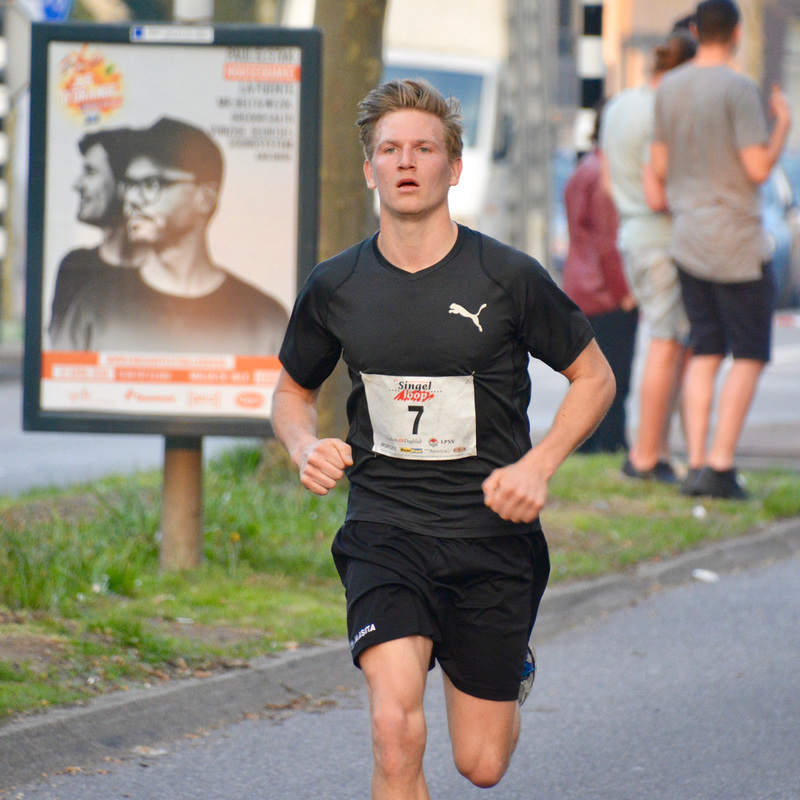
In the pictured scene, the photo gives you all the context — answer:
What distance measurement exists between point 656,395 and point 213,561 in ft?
9.71

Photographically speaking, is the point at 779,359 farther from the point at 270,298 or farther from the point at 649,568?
the point at 270,298

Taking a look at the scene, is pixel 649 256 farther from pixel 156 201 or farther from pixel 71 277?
pixel 71 277

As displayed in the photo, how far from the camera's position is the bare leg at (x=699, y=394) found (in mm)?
8320

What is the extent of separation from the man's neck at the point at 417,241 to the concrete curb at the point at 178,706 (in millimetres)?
1780

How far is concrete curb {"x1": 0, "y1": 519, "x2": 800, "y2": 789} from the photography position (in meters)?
4.47

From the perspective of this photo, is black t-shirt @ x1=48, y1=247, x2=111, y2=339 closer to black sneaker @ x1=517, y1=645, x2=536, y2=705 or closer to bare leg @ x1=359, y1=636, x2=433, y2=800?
black sneaker @ x1=517, y1=645, x2=536, y2=705

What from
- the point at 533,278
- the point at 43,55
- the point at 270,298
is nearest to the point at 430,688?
the point at 270,298

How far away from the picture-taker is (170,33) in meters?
6.18

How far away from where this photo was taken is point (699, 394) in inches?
328

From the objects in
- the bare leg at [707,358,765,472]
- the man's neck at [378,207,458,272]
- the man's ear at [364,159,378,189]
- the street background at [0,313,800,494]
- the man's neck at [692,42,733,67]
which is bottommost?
the street background at [0,313,800,494]

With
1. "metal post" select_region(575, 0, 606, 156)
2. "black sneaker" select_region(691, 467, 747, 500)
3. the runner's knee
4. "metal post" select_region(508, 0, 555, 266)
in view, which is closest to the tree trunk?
"black sneaker" select_region(691, 467, 747, 500)

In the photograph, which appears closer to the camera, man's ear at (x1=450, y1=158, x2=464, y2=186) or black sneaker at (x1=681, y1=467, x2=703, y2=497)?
man's ear at (x1=450, y1=158, x2=464, y2=186)

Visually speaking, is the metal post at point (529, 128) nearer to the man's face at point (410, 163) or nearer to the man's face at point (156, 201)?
the man's face at point (156, 201)

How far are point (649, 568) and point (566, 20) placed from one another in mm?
Answer: 42359
